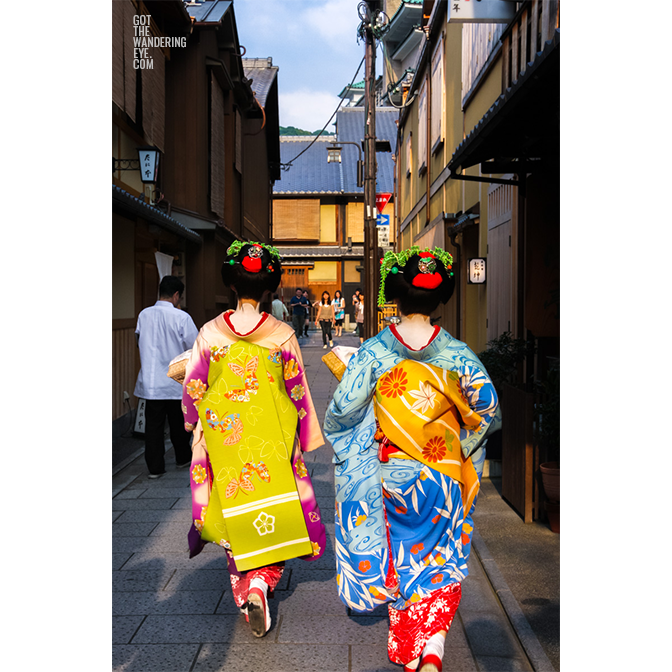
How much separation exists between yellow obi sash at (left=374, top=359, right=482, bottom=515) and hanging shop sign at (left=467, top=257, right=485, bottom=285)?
634 cm

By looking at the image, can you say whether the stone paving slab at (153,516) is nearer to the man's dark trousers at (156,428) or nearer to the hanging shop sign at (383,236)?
the man's dark trousers at (156,428)

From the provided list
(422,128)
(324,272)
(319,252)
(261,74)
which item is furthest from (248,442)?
(324,272)

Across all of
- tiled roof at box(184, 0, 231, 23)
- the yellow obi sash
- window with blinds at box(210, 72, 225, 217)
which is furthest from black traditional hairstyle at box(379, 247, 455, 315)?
tiled roof at box(184, 0, 231, 23)

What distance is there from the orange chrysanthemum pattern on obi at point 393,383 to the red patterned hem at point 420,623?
2.91ft

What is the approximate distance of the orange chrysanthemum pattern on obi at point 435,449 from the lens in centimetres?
286

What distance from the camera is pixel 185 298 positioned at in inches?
479

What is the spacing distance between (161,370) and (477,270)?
15.5 feet

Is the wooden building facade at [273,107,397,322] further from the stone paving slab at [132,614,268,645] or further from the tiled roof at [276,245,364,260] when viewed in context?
the stone paving slab at [132,614,268,645]

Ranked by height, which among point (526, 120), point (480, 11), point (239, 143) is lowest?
point (526, 120)

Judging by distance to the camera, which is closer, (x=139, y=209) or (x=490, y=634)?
(x=490, y=634)

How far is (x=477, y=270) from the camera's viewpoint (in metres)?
9.07

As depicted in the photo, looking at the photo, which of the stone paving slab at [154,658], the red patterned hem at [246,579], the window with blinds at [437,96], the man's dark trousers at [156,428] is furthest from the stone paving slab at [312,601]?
the window with blinds at [437,96]

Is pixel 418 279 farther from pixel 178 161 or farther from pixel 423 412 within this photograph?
pixel 178 161

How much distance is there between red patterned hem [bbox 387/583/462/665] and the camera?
9.20 feet
